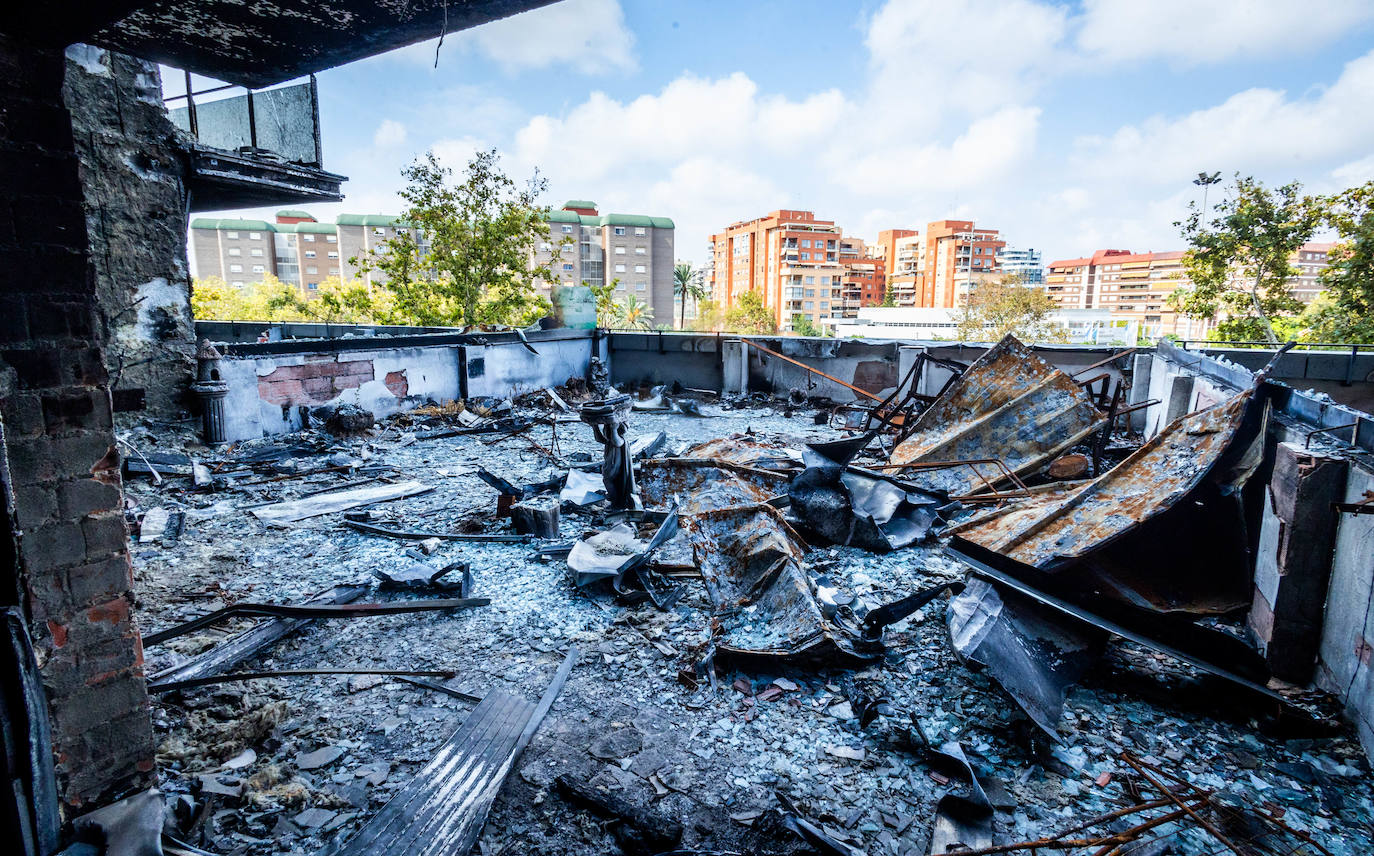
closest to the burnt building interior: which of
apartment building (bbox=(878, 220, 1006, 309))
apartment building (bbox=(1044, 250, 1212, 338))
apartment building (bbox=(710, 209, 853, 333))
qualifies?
apartment building (bbox=(710, 209, 853, 333))

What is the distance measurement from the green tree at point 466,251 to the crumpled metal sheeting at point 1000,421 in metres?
15.5

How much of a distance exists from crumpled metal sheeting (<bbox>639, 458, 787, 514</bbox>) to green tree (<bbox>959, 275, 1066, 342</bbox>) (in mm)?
30043

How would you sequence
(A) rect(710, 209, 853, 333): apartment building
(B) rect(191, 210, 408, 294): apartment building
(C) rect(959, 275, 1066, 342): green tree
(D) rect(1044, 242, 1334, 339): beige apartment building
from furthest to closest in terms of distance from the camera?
(D) rect(1044, 242, 1334, 339): beige apartment building
(A) rect(710, 209, 853, 333): apartment building
(B) rect(191, 210, 408, 294): apartment building
(C) rect(959, 275, 1066, 342): green tree

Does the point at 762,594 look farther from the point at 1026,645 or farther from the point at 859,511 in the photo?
the point at 859,511

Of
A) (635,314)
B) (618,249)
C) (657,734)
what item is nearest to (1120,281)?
(618,249)

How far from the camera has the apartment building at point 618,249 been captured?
71125 millimetres

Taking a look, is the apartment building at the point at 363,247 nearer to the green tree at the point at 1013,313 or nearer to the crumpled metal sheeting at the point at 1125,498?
the green tree at the point at 1013,313

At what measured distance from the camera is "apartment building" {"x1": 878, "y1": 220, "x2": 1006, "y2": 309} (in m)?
82.6

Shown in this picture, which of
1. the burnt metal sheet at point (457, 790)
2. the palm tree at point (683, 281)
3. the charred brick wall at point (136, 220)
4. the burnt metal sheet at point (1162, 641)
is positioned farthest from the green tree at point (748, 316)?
the burnt metal sheet at point (457, 790)

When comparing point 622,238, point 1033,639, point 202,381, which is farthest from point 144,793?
point 622,238

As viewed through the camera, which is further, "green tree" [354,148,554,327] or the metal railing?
"green tree" [354,148,554,327]

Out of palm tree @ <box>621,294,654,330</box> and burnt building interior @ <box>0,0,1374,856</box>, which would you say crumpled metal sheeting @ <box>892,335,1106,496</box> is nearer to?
burnt building interior @ <box>0,0,1374,856</box>

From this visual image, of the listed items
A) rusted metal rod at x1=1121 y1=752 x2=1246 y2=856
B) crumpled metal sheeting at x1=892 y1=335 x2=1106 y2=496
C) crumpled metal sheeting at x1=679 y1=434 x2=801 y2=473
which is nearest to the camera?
rusted metal rod at x1=1121 y1=752 x2=1246 y2=856

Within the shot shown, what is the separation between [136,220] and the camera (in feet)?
28.1
